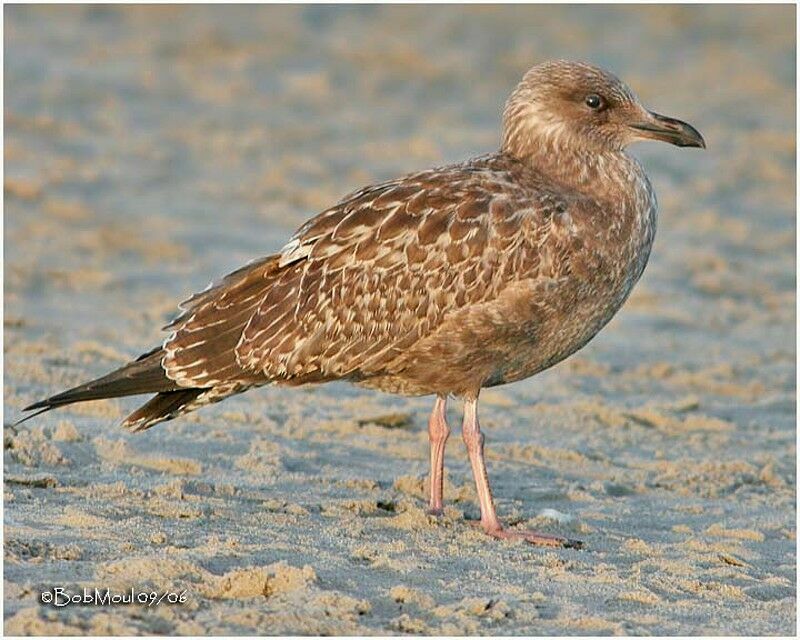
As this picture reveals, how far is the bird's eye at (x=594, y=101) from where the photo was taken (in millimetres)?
8531

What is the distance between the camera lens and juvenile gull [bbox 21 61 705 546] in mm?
7715

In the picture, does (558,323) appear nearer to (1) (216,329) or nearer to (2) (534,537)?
(2) (534,537)

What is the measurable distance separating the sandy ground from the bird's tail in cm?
32

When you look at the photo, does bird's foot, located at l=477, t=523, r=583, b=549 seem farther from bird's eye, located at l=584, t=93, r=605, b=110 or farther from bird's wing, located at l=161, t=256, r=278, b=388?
bird's eye, located at l=584, t=93, r=605, b=110

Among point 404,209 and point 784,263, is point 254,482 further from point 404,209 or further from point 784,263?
point 784,263

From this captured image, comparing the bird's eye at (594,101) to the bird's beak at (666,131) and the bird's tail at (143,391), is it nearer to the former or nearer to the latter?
the bird's beak at (666,131)

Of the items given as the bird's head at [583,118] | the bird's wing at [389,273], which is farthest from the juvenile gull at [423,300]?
the bird's head at [583,118]

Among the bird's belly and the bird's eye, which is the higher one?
the bird's eye

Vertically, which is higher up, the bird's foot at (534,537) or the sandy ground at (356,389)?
the sandy ground at (356,389)

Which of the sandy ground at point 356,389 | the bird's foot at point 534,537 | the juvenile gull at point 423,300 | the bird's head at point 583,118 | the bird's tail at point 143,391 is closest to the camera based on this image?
the sandy ground at point 356,389

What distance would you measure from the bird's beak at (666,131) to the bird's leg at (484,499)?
1.72 m

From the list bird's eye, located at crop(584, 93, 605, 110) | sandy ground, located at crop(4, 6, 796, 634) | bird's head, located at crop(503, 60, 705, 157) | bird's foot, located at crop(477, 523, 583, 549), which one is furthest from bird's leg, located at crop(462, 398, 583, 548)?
bird's eye, located at crop(584, 93, 605, 110)

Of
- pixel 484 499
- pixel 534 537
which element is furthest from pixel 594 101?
pixel 534 537

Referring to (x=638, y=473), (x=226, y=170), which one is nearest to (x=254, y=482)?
(x=638, y=473)
